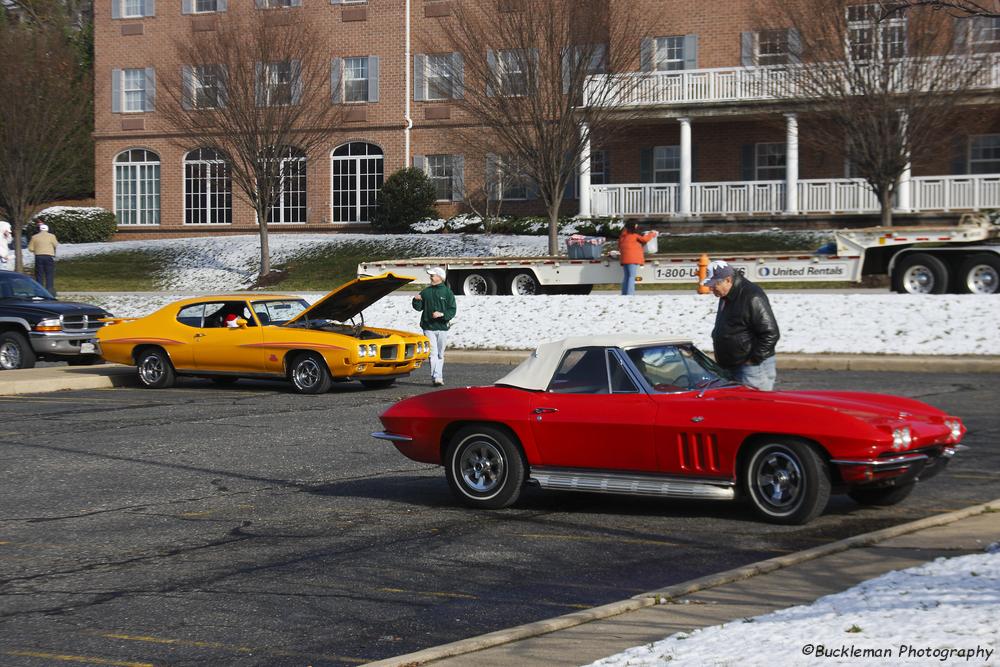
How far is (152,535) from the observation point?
Result: 871cm

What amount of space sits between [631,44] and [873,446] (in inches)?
1002

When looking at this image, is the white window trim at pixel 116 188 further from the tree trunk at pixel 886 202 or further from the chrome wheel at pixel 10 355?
the tree trunk at pixel 886 202

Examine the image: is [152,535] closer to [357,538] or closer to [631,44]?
[357,538]

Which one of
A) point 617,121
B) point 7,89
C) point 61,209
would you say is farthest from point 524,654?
point 61,209

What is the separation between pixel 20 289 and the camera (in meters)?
22.3

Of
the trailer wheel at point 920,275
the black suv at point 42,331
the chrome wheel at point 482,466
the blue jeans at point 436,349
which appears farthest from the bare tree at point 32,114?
the chrome wheel at point 482,466

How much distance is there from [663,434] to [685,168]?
102 feet

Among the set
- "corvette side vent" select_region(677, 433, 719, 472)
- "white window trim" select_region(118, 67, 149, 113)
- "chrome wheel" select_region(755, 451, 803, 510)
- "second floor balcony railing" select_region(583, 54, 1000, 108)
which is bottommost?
"chrome wheel" select_region(755, 451, 803, 510)

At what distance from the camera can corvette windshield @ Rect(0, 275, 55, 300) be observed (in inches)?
871

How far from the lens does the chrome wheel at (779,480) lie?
848 cm

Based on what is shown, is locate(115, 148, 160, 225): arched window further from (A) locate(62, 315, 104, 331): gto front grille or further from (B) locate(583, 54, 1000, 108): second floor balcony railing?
(A) locate(62, 315, 104, 331): gto front grille

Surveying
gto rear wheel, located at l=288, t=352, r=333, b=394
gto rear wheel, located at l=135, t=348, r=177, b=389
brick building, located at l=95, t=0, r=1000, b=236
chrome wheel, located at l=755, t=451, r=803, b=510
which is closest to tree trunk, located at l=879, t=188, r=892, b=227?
brick building, located at l=95, t=0, r=1000, b=236

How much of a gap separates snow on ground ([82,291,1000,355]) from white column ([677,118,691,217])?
Result: 14551 millimetres

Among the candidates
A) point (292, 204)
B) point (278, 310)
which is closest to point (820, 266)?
point (278, 310)
